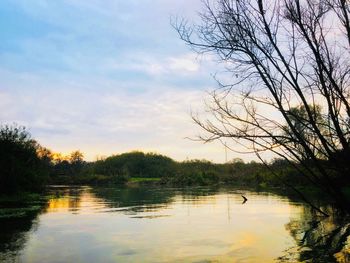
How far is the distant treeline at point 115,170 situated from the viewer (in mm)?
40312

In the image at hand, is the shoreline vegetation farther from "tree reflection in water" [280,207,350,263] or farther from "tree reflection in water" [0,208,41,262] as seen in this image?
"tree reflection in water" [0,208,41,262]

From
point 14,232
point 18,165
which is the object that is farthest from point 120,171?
point 14,232

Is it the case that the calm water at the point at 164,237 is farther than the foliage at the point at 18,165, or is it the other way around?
the foliage at the point at 18,165

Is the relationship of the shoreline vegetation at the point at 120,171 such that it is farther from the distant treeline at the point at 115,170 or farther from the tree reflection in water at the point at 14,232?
the tree reflection in water at the point at 14,232

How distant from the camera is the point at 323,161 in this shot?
10.2m

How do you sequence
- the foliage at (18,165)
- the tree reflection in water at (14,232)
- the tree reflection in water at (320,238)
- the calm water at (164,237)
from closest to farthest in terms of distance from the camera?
the tree reflection in water at (320,238)
the calm water at (164,237)
the tree reflection in water at (14,232)
the foliage at (18,165)

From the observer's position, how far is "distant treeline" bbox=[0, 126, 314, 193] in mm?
40312

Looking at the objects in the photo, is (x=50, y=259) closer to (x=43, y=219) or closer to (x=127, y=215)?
(x=43, y=219)

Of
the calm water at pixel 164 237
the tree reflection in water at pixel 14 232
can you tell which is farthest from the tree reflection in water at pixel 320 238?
the tree reflection in water at pixel 14 232

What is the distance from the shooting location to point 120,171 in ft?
447

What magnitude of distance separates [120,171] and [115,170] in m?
2.20

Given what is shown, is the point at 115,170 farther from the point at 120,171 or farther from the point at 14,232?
the point at 14,232

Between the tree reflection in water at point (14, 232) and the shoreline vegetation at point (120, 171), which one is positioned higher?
the shoreline vegetation at point (120, 171)

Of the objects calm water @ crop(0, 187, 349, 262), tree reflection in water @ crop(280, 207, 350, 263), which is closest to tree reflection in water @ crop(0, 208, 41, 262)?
calm water @ crop(0, 187, 349, 262)
